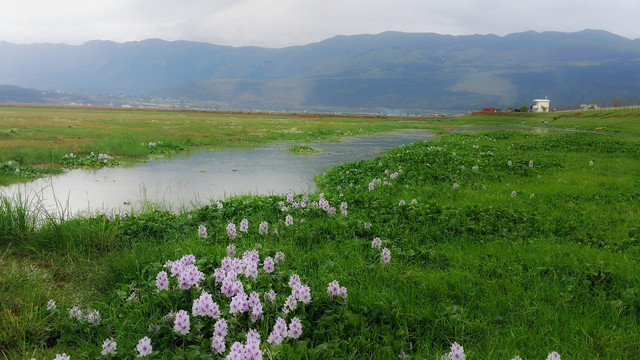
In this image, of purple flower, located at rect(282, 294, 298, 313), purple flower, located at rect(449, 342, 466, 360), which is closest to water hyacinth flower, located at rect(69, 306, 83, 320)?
purple flower, located at rect(282, 294, 298, 313)

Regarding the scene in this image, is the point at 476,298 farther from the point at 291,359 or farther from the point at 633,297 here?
the point at 291,359

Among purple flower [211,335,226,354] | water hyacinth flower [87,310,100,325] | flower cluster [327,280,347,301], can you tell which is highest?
flower cluster [327,280,347,301]

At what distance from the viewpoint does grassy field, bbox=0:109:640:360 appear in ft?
12.3

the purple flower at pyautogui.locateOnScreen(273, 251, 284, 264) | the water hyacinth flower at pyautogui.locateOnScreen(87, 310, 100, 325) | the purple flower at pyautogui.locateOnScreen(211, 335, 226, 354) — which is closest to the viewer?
the purple flower at pyautogui.locateOnScreen(211, 335, 226, 354)

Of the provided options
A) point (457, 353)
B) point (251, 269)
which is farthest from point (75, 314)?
point (457, 353)

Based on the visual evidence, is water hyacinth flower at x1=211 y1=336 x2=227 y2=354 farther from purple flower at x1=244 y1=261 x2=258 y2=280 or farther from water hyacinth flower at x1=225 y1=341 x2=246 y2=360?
purple flower at x1=244 y1=261 x2=258 y2=280

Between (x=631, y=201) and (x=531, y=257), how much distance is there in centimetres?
569

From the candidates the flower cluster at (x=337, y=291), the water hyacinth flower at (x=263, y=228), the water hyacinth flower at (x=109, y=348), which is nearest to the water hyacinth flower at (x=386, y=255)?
the flower cluster at (x=337, y=291)

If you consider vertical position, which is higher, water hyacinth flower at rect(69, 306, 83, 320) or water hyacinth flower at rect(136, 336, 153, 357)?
water hyacinth flower at rect(136, 336, 153, 357)

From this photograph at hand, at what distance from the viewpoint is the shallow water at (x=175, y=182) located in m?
11.9

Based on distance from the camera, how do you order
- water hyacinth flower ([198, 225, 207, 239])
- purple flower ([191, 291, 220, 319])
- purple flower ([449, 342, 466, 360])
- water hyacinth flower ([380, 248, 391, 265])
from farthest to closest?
water hyacinth flower ([198, 225, 207, 239]) < water hyacinth flower ([380, 248, 391, 265]) < purple flower ([191, 291, 220, 319]) < purple flower ([449, 342, 466, 360])

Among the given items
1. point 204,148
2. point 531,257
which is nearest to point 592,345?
point 531,257

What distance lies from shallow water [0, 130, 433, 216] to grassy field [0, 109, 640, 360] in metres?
3.34

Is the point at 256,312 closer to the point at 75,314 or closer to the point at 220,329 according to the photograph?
the point at 220,329
